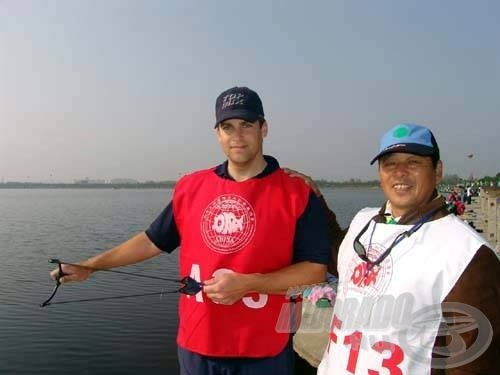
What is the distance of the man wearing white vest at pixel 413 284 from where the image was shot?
2.54 meters

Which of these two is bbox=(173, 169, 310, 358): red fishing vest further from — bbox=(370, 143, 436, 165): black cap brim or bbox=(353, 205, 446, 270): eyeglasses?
bbox=(370, 143, 436, 165): black cap brim

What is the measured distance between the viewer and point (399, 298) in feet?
9.36

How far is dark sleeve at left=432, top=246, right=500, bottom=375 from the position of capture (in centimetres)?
248

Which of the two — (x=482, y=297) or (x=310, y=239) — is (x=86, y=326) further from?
(x=482, y=297)

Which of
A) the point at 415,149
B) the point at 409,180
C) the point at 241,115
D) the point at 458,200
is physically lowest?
the point at 458,200

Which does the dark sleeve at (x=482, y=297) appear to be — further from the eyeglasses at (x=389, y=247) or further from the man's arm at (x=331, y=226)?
the man's arm at (x=331, y=226)

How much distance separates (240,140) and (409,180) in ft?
4.32

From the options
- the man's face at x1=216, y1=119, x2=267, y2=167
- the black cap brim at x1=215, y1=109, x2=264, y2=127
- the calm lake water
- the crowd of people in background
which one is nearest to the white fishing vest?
the crowd of people in background

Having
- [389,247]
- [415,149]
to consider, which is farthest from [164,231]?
[415,149]

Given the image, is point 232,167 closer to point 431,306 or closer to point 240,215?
point 240,215

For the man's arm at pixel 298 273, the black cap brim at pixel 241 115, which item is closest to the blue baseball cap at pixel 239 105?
the black cap brim at pixel 241 115

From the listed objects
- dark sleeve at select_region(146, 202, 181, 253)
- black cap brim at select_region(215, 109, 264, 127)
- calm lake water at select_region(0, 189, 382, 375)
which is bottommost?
calm lake water at select_region(0, 189, 382, 375)

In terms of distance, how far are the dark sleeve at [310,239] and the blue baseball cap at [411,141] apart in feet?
2.33

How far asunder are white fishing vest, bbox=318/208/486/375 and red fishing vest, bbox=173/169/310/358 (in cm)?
53
